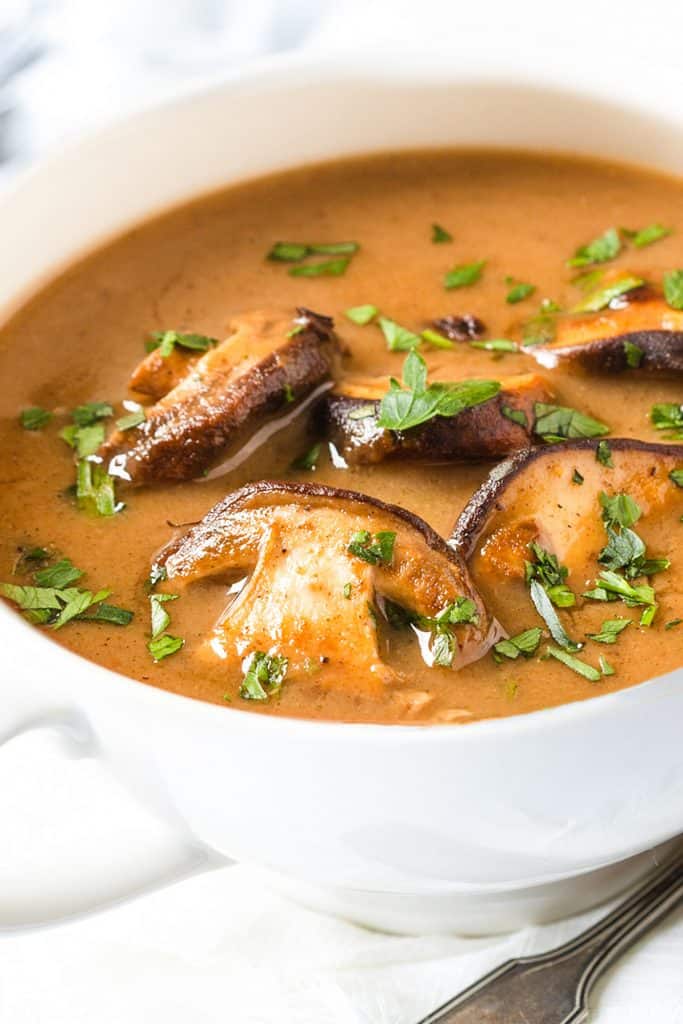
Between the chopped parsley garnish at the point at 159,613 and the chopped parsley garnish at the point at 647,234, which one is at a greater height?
the chopped parsley garnish at the point at 159,613

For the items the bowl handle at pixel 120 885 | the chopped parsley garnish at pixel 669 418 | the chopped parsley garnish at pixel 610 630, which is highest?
the chopped parsley garnish at pixel 610 630

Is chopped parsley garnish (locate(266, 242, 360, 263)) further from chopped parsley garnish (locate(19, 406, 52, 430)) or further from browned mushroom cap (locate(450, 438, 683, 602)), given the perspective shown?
browned mushroom cap (locate(450, 438, 683, 602))

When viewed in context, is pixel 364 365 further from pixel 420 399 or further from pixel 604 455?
pixel 604 455

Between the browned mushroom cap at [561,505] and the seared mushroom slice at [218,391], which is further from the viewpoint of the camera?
the seared mushroom slice at [218,391]

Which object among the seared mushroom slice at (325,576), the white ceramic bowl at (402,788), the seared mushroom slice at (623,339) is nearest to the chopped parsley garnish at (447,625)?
the seared mushroom slice at (325,576)

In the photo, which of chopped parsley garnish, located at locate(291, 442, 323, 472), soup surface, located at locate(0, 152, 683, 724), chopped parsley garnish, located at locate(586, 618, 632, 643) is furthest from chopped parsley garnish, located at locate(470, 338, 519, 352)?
chopped parsley garnish, located at locate(586, 618, 632, 643)

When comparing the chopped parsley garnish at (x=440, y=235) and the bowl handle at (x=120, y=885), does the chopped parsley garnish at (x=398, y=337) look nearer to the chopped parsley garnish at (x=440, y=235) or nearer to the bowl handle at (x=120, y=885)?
the chopped parsley garnish at (x=440, y=235)

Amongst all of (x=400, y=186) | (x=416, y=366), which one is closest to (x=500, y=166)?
(x=400, y=186)

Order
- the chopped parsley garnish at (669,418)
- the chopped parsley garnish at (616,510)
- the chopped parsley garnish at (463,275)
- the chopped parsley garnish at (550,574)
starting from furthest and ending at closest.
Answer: the chopped parsley garnish at (463,275) → the chopped parsley garnish at (669,418) → the chopped parsley garnish at (616,510) → the chopped parsley garnish at (550,574)
